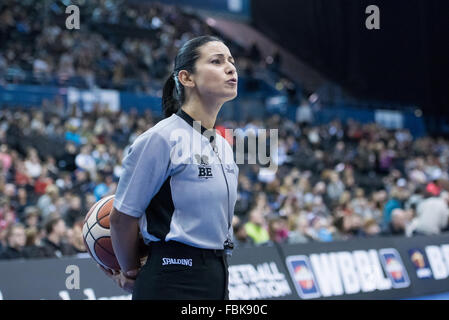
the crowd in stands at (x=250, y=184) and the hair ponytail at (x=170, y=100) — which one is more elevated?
the hair ponytail at (x=170, y=100)

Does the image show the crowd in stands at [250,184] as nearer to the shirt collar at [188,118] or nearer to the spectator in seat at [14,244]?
the spectator in seat at [14,244]

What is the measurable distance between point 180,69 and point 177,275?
96 centimetres

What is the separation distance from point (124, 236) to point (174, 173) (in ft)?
1.15

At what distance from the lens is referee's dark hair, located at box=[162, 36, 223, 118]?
2781 millimetres

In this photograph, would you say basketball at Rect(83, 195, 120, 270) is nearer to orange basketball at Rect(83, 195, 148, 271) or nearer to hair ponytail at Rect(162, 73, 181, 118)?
orange basketball at Rect(83, 195, 148, 271)

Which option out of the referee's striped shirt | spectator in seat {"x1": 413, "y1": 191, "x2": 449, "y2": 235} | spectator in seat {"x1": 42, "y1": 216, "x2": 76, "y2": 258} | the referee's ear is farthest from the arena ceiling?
the referee's striped shirt

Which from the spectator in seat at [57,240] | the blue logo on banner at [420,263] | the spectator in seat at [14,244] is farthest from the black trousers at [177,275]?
the blue logo on banner at [420,263]

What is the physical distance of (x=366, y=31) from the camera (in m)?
23.3

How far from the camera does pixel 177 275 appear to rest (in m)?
2.51

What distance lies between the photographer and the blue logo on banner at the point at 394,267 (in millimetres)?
9156

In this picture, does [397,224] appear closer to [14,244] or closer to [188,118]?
[14,244]

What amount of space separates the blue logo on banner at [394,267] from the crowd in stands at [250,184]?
131 cm

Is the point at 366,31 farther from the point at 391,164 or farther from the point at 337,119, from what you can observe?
the point at 391,164
